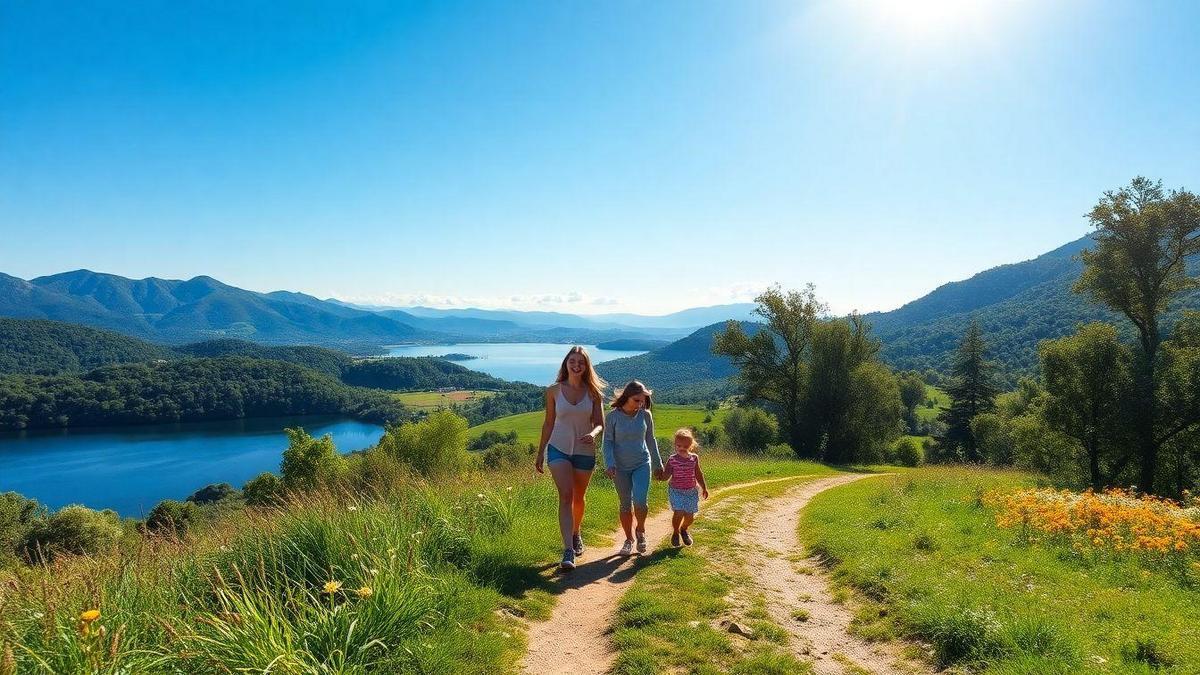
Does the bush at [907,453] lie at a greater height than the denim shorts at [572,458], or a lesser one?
lesser

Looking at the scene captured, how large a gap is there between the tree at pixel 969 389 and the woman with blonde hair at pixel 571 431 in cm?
4345

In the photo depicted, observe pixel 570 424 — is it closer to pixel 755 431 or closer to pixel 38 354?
pixel 755 431

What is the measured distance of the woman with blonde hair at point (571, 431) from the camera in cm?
658

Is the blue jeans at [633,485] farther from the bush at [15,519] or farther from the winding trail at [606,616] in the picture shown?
the bush at [15,519]

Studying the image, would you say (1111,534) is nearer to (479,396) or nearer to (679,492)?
(679,492)

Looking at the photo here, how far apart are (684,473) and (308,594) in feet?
15.7

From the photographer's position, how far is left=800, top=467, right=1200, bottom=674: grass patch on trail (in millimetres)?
4129

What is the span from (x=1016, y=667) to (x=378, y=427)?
5386 inches

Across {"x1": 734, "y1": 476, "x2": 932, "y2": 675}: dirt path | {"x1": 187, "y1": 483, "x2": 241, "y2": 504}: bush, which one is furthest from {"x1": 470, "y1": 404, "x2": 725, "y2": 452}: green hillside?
{"x1": 734, "y1": 476, "x2": 932, "y2": 675}: dirt path

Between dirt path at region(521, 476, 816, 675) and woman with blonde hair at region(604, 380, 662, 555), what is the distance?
2.08 feet

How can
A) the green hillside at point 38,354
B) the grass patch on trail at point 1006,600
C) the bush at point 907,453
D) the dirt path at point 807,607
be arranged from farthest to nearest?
the green hillside at point 38,354 → the bush at point 907,453 → the dirt path at point 807,607 → the grass patch on trail at point 1006,600

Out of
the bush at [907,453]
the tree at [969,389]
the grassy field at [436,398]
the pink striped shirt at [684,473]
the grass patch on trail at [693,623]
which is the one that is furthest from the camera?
the grassy field at [436,398]

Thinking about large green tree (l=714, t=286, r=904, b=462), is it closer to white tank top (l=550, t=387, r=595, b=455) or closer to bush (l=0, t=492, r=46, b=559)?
white tank top (l=550, t=387, r=595, b=455)

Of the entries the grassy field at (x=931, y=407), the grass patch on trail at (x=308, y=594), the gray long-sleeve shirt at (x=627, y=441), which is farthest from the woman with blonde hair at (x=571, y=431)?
the grassy field at (x=931, y=407)
